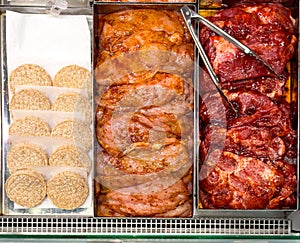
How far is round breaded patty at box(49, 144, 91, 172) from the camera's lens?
9.39ft

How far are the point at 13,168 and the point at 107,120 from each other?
2.18ft

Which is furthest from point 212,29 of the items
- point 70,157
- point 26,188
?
point 26,188

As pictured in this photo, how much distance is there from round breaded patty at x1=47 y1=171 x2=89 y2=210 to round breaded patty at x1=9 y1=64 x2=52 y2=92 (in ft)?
1.89

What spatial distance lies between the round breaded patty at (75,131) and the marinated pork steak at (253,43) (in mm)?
852

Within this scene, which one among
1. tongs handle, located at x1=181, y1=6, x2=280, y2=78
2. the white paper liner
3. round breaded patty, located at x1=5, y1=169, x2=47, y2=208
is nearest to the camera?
tongs handle, located at x1=181, y1=6, x2=280, y2=78

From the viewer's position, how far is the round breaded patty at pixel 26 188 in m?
2.82

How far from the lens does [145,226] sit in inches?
112

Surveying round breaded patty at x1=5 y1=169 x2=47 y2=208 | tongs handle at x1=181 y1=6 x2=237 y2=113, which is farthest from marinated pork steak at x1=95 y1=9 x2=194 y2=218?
round breaded patty at x1=5 y1=169 x2=47 y2=208

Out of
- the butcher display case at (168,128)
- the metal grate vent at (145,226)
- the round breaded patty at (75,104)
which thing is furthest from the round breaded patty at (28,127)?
the metal grate vent at (145,226)

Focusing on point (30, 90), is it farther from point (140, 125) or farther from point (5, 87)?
point (140, 125)

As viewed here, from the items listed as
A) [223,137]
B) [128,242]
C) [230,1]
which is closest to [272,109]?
[223,137]

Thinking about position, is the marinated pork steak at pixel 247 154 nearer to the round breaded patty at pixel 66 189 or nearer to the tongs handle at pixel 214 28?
the tongs handle at pixel 214 28

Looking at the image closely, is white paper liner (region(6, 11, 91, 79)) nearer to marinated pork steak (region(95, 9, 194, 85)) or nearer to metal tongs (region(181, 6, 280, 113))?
marinated pork steak (region(95, 9, 194, 85))

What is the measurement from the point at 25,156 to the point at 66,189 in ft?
1.03
